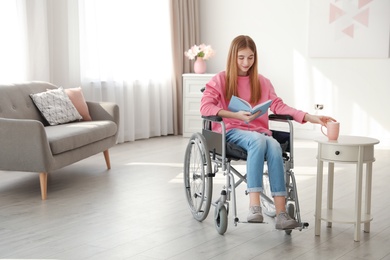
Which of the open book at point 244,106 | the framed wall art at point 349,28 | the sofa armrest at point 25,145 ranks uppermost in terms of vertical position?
the framed wall art at point 349,28

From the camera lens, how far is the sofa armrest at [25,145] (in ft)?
12.9

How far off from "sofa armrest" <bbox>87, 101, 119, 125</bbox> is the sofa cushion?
95mm

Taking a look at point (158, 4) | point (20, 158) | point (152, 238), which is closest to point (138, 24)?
point (158, 4)

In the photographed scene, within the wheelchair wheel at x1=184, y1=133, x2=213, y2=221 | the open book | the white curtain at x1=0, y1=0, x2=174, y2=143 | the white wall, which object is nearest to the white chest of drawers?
the white curtain at x1=0, y1=0, x2=174, y2=143

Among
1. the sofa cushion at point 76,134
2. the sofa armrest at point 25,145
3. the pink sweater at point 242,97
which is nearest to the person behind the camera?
the pink sweater at point 242,97

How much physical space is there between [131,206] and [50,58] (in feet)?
7.17

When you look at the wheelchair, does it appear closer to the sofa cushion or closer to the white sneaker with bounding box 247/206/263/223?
the white sneaker with bounding box 247/206/263/223

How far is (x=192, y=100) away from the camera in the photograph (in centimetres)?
664

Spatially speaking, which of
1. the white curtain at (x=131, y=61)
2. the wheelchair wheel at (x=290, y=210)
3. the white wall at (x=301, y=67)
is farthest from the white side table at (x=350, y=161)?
the white curtain at (x=131, y=61)

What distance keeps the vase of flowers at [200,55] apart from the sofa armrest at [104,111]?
1.71 metres

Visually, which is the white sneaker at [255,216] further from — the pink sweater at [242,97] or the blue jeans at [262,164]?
the pink sweater at [242,97]

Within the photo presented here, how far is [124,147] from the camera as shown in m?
6.04

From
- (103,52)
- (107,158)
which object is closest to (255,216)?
(107,158)

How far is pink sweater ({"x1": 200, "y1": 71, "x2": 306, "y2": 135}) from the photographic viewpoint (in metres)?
3.43
